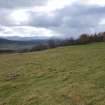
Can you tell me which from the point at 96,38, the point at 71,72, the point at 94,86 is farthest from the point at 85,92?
the point at 96,38

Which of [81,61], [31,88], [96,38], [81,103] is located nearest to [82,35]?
[96,38]

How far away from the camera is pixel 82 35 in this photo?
207ft

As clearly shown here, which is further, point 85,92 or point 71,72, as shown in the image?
point 71,72

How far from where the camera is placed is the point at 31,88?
75.7ft

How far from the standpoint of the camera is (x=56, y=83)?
2375 centimetres

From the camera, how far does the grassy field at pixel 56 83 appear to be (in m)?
19.6

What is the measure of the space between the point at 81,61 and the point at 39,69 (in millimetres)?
5964

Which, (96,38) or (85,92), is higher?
(96,38)

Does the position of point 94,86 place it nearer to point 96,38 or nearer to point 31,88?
point 31,88

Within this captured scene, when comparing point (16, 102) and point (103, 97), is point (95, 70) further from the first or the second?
point (16, 102)

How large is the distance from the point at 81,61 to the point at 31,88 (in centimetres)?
1166

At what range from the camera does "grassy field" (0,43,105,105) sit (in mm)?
19641

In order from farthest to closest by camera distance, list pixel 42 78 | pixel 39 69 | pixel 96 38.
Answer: pixel 96 38 → pixel 39 69 → pixel 42 78

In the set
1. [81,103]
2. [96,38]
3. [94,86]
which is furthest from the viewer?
[96,38]
